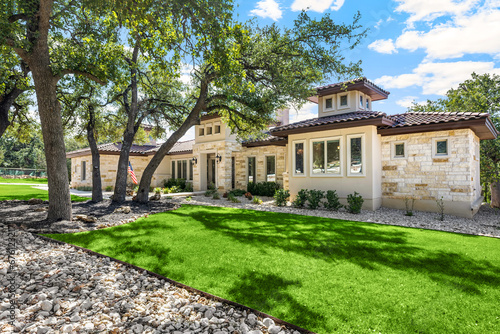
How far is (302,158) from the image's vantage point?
39.0 ft

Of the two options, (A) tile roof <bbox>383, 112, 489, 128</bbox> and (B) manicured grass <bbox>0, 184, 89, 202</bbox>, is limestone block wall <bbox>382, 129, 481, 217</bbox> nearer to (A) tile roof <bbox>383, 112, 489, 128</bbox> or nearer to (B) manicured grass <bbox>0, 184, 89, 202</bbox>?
(A) tile roof <bbox>383, 112, 489, 128</bbox>

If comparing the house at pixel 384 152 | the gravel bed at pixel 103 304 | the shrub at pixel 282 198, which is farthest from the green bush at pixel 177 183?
the gravel bed at pixel 103 304

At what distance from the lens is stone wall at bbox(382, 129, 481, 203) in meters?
9.20

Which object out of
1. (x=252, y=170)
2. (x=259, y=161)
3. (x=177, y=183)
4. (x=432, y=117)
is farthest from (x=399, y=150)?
(x=177, y=183)

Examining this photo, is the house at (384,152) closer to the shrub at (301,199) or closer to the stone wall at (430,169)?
the stone wall at (430,169)

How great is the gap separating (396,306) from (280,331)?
1.56 m

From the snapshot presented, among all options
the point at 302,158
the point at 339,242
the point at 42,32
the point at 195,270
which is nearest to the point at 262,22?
→ the point at 302,158

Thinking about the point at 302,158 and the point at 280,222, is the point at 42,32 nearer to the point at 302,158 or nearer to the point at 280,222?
the point at 280,222

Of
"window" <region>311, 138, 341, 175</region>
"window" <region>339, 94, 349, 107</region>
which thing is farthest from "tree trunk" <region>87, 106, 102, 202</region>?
"window" <region>339, 94, 349, 107</region>

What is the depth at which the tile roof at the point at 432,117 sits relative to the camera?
870 cm

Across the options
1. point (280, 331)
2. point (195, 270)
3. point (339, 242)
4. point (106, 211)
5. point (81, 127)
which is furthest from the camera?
point (81, 127)

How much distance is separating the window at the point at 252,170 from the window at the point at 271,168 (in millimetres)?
935

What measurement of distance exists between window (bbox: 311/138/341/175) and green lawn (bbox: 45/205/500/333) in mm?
3653

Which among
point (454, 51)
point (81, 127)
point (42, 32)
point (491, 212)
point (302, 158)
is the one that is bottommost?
point (491, 212)
